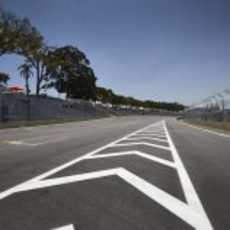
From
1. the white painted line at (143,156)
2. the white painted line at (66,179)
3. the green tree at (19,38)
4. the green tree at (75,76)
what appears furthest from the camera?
the green tree at (75,76)

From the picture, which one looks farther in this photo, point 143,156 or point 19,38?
point 19,38

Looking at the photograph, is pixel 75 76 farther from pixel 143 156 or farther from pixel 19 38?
pixel 143 156

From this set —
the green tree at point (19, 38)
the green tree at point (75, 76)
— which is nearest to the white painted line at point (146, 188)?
the green tree at point (19, 38)

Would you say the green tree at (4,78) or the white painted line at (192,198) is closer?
the white painted line at (192,198)

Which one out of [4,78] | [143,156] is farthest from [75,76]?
[143,156]

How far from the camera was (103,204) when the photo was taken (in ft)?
16.2

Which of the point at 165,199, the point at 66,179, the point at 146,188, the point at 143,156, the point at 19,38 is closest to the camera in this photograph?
the point at 165,199

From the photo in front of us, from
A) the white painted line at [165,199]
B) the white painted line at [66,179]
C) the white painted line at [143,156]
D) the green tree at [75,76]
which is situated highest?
the green tree at [75,76]

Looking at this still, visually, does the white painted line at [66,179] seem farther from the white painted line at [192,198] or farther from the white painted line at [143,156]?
the white painted line at [143,156]

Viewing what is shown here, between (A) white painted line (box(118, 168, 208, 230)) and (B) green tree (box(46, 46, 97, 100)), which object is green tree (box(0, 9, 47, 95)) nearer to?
(B) green tree (box(46, 46, 97, 100))

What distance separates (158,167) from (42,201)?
3845 mm

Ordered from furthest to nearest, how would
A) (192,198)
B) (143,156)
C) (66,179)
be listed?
(143,156)
(66,179)
(192,198)

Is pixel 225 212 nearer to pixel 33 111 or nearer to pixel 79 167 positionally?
pixel 79 167

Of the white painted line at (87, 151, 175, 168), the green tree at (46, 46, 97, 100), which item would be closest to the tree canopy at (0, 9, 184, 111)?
the green tree at (46, 46, 97, 100)
